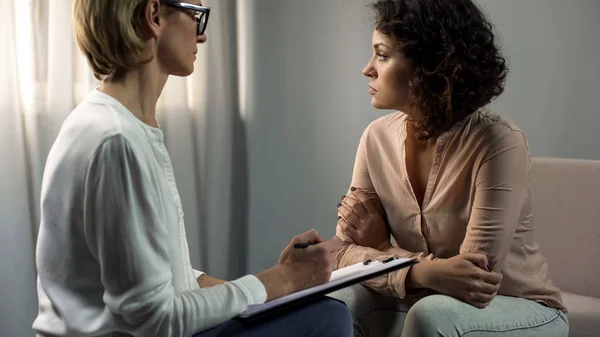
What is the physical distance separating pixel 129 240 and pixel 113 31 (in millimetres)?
333

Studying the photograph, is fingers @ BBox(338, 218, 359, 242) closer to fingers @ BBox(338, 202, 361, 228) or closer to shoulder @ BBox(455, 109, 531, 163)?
fingers @ BBox(338, 202, 361, 228)

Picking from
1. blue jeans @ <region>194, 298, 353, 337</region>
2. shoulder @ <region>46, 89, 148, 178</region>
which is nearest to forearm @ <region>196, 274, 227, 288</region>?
blue jeans @ <region>194, 298, 353, 337</region>

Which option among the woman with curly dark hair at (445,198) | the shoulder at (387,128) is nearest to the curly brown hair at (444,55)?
the woman with curly dark hair at (445,198)

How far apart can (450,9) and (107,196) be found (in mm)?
847

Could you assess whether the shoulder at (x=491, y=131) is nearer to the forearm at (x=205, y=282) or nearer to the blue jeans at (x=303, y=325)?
the blue jeans at (x=303, y=325)

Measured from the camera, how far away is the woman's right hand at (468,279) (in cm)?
131

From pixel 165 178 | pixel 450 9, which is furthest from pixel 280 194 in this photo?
pixel 165 178

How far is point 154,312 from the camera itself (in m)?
0.95

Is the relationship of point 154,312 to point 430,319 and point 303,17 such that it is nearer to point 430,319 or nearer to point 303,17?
point 430,319

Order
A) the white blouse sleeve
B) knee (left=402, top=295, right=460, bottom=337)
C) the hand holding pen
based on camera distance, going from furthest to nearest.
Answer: knee (left=402, top=295, right=460, bottom=337), the hand holding pen, the white blouse sleeve

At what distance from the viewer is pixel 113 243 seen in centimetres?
94

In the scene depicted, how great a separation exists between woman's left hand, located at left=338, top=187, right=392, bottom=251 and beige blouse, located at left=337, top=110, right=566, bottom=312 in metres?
0.02

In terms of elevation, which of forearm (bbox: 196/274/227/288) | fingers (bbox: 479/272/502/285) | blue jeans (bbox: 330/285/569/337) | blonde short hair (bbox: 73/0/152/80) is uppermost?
blonde short hair (bbox: 73/0/152/80)

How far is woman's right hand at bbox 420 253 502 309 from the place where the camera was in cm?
131
